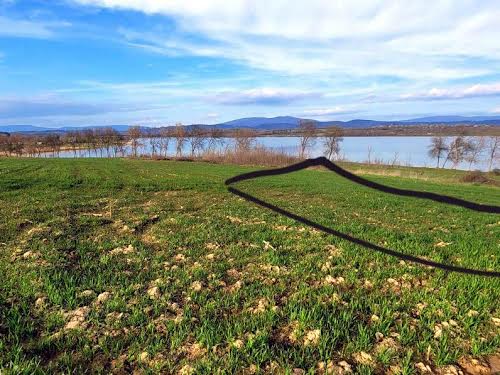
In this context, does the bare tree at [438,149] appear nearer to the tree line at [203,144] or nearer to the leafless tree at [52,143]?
the tree line at [203,144]

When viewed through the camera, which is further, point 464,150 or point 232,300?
point 464,150

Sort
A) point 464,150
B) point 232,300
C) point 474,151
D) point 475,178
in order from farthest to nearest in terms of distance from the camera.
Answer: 1. point 474,151
2. point 464,150
3. point 475,178
4. point 232,300

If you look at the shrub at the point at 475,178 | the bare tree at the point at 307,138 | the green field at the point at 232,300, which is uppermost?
the bare tree at the point at 307,138

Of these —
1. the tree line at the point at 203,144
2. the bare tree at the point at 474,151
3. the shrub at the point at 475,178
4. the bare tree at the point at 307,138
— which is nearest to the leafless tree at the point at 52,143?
the tree line at the point at 203,144

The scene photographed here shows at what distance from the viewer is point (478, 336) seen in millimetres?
4641

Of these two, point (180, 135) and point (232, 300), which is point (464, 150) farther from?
point (232, 300)

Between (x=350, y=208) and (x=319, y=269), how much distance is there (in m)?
10.1

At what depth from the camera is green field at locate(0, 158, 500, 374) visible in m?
4.14

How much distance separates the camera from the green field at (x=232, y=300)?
414cm

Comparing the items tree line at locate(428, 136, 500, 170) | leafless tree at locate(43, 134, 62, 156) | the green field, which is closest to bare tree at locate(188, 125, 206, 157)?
leafless tree at locate(43, 134, 62, 156)

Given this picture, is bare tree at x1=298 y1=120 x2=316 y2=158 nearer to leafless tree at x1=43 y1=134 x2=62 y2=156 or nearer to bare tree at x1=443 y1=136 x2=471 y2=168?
bare tree at x1=443 y1=136 x2=471 y2=168

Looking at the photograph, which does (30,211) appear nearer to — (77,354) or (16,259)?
(16,259)

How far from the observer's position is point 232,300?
5539mm

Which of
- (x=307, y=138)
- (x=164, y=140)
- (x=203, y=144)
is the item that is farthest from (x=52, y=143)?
Result: (x=307, y=138)
